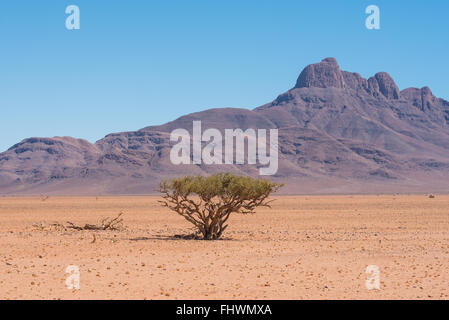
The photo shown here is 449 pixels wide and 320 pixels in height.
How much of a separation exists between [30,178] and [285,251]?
164 m

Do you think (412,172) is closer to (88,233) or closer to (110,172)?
(110,172)
